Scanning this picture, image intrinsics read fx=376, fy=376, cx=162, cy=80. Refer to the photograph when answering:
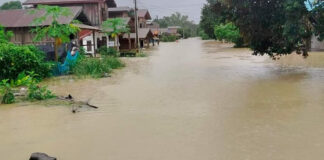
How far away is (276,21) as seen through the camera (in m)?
16.6

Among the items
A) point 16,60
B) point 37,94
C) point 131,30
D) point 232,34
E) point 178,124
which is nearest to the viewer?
point 178,124

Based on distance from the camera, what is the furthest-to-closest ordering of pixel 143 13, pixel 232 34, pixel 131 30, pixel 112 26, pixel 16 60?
1. pixel 143 13
2. pixel 232 34
3. pixel 131 30
4. pixel 112 26
5. pixel 16 60

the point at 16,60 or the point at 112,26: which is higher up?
the point at 112,26

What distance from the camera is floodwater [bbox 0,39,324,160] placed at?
651 cm

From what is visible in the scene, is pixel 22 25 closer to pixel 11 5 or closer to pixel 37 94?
pixel 37 94

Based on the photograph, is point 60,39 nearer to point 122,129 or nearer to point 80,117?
point 80,117

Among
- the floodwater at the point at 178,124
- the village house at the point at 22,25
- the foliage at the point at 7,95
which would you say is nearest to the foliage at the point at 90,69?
the floodwater at the point at 178,124

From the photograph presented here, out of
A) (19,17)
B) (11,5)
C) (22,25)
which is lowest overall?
(22,25)

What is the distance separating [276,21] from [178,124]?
10.1m

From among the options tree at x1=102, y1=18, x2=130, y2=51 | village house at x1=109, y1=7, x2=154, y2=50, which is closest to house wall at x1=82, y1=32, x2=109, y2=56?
tree at x1=102, y1=18, x2=130, y2=51

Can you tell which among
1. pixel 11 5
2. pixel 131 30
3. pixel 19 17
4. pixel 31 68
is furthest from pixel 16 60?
pixel 11 5

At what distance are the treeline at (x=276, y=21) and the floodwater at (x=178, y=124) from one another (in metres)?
2.12

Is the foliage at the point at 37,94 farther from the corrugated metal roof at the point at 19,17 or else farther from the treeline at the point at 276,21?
the corrugated metal roof at the point at 19,17

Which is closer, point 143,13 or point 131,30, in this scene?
point 131,30
